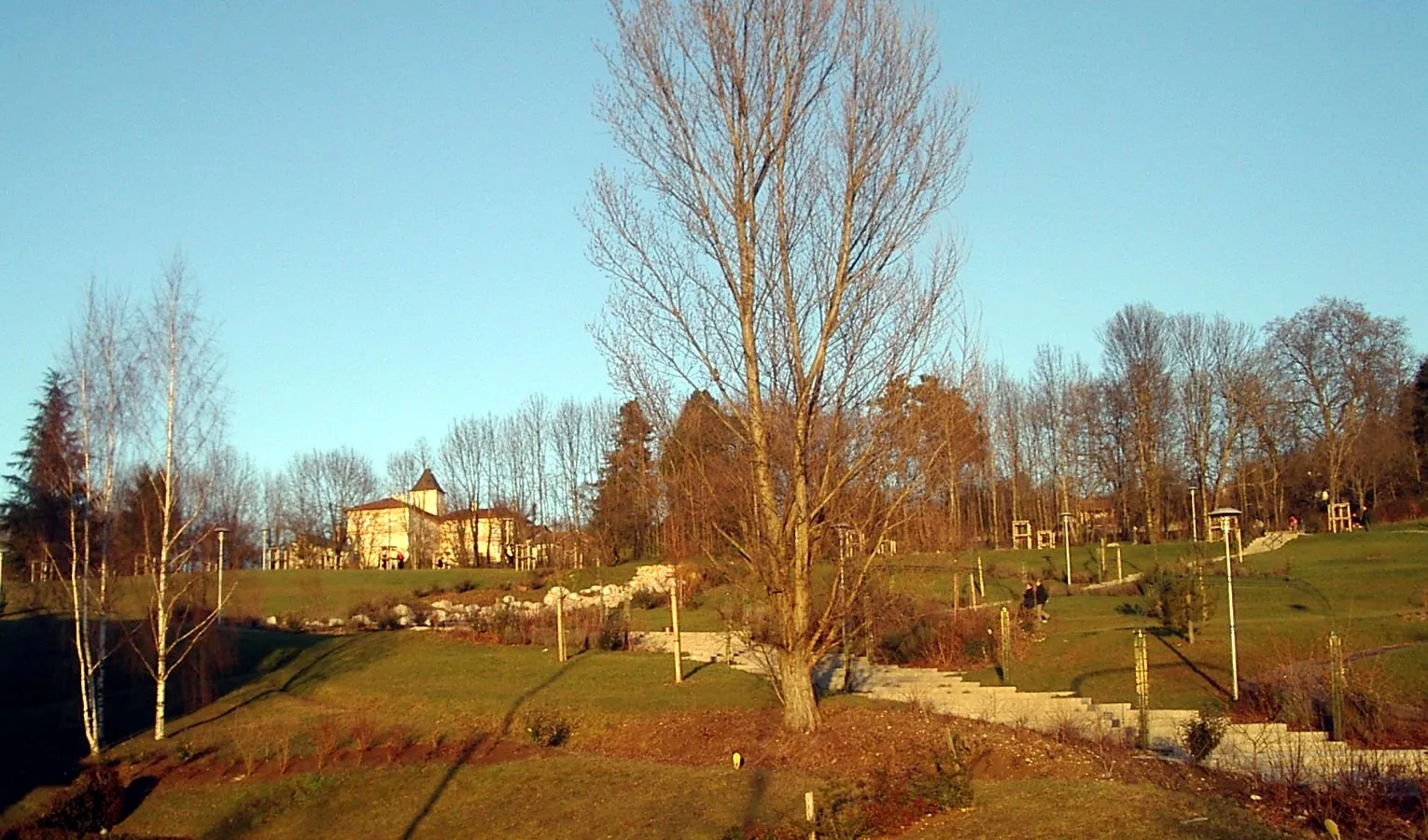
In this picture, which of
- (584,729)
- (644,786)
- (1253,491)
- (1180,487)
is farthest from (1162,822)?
(1253,491)

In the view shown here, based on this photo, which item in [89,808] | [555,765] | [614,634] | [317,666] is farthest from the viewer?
[614,634]

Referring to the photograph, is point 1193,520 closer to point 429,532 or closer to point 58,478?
point 429,532

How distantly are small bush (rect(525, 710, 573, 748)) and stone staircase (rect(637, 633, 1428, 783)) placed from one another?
10.7 feet

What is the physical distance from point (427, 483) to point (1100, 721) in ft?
192

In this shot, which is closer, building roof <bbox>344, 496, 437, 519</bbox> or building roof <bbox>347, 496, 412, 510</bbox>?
building roof <bbox>344, 496, 437, 519</bbox>

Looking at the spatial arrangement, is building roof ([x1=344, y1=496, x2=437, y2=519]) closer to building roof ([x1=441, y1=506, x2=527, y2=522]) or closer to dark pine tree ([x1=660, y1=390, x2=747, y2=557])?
building roof ([x1=441, y1=506, x2=527, y2=522])

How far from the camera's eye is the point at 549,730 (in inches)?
693

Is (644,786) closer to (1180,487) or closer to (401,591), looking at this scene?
(401,591)

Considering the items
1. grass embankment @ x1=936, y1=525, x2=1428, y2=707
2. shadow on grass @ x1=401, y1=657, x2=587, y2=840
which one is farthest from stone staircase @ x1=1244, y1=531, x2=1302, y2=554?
shadow on grass @ x1=401, y1=657, x2=587, y2=840

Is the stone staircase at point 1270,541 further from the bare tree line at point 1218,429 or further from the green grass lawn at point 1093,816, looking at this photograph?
the green grass lawn at point 1093,816

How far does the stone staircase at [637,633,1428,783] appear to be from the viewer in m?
11.9

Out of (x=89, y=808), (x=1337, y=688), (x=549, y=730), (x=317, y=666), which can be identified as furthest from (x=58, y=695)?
(x=1337, y=688)

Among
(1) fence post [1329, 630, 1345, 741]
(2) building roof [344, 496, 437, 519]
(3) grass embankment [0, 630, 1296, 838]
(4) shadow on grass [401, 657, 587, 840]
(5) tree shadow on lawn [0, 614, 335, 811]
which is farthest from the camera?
(2) building roof [344, 496, 437, 519]

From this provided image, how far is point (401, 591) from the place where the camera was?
143ft
